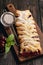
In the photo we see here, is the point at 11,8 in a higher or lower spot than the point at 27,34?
higher

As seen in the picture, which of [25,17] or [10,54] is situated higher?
[25,17]

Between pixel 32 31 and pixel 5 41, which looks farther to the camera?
pixel 32 31

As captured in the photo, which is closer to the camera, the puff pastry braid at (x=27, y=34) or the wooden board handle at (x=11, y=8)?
the puff pastry braid at (x=27, y=34)

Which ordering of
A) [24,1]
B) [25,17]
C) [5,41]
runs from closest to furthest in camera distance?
[5,41], [25,17], [24,1]

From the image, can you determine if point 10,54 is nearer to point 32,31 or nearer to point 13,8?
point 32,31

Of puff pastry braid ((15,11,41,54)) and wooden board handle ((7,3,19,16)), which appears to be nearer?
puff pastry braid ((15,11,41,54))

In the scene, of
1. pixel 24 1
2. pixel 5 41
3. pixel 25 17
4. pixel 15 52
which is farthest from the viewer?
pixel 24 1

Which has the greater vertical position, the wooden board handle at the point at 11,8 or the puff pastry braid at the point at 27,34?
the wooden board handle at the point at 11,8

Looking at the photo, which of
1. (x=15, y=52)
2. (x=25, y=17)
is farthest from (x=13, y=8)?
(x=15, y=52)

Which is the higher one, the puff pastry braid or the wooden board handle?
the wooden board handle

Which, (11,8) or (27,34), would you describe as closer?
(27,34)

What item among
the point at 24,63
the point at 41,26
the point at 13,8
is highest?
the point at 13,8
